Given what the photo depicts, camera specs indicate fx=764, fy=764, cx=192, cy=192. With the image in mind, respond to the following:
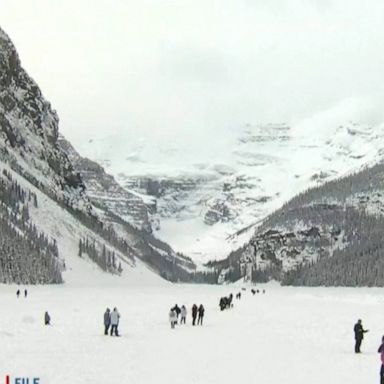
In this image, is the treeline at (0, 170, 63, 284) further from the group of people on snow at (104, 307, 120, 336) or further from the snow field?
the group of people on snow at (104, 307, 120, 336)

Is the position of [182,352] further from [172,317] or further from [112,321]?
[172,317]

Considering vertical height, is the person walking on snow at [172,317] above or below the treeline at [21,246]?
below

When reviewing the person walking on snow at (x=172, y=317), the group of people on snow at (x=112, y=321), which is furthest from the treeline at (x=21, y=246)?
the group of people on snow at (x=112, y=321)

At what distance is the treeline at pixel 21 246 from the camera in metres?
144

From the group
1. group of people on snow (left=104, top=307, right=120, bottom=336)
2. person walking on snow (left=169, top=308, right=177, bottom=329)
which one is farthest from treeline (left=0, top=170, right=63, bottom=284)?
group of people on snow (left=104, top=307, right=120, bottom=336)

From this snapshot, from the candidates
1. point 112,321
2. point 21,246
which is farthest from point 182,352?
point 21,246

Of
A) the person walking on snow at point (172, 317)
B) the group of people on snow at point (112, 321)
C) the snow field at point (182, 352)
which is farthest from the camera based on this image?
the person walking on snow at point (172, 317)

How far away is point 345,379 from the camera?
32.0 metres

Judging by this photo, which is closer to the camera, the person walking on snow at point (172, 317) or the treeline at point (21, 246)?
the person walking on snow at point (172, 317)

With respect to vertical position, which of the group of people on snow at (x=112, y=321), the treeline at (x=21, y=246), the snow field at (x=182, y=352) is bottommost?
the snow field at (x=182, y=352)

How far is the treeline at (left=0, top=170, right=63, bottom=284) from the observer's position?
144375 millimetres

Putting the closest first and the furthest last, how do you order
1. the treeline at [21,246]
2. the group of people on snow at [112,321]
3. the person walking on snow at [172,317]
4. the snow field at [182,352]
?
the snow field at [182,352] < the group of people on snow at [112,321] < the person walking on snow at [172,317] < the treeline at [21,246]

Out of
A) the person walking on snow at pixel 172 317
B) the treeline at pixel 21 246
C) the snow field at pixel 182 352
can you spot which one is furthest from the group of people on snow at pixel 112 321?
the treeline at pixel 21 246

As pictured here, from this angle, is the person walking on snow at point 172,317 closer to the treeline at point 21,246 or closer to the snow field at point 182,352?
the snow field at point 182,352
